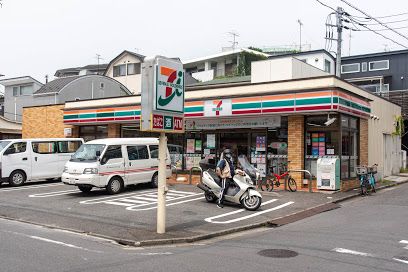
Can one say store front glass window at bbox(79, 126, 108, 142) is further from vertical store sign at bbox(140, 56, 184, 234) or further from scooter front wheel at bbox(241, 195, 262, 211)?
vertical store sign at bbox(140, 56, 184, 234)

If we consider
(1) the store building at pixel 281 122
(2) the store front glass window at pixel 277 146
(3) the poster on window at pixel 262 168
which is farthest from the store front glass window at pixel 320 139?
(3) the poster on window at pixel 262 168

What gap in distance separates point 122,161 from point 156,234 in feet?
23.2

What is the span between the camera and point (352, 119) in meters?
17.8

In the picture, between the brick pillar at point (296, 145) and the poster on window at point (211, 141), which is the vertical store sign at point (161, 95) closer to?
the brick pillar at point (296, 145)

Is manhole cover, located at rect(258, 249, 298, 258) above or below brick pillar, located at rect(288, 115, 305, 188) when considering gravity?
below

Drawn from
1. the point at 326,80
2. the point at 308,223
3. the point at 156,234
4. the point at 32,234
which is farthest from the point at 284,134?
the point at 32,234

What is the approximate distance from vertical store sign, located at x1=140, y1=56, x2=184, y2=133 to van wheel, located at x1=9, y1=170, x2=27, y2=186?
450 inches

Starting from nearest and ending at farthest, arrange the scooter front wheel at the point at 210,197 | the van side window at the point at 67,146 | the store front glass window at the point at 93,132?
1. the scooter front wheel at the point at 210,197
2. the van side window at the point at 67,146
3. the store front glass window at the point at 93,132

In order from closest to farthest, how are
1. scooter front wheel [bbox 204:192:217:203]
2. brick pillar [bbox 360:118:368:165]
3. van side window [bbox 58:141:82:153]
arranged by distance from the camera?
Answer: scooter front wheel [bbox 204:192:217:203], brick pillar [bbox 360:118:368:165], van side window [bbox 58:141:82:153]

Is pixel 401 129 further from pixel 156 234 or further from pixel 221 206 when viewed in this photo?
pixel 156 234

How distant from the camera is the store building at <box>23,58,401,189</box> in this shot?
52.9 ft

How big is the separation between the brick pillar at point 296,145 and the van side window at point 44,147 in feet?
35.1

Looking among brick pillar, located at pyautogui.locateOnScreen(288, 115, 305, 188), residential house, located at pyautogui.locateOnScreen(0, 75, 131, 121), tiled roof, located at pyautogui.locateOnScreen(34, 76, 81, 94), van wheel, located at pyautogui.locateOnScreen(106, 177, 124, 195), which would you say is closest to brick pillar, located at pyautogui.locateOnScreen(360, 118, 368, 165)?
brick pillar, located at pyautogui.locateOnScreen(288, 115, 305, 188)

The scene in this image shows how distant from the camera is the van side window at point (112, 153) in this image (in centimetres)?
1545
